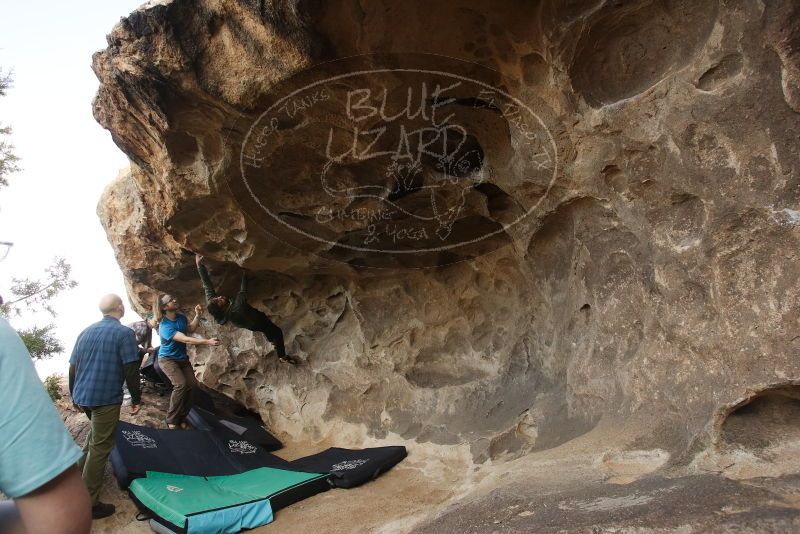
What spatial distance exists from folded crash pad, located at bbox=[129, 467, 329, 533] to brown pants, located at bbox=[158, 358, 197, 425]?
1.06 meters

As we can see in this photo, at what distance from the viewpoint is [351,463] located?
14.2 feet

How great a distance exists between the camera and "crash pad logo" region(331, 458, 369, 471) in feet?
13.9

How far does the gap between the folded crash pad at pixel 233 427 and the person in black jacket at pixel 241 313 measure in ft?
2.58

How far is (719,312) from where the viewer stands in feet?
8.67

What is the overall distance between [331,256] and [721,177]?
11.2 ft

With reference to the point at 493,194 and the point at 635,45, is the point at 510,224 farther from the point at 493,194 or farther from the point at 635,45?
the point at 635,45

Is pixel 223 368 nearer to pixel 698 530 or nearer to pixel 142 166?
pixel 142 166

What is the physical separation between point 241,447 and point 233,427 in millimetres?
547

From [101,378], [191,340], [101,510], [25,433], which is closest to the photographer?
[25,433]

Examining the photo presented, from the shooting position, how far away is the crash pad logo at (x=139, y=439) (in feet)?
13.6

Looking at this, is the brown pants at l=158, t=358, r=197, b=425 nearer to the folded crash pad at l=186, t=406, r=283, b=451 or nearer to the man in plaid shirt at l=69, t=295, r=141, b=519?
the folded crash pad at l=186, t=406, r=283, b=451

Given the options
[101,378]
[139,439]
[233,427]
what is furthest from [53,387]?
[101,378]

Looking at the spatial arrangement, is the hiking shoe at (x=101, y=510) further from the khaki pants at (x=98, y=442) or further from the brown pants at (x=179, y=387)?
the brown pants at (x=179, y=387)

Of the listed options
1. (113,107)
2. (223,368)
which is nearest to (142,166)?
(113,107)
